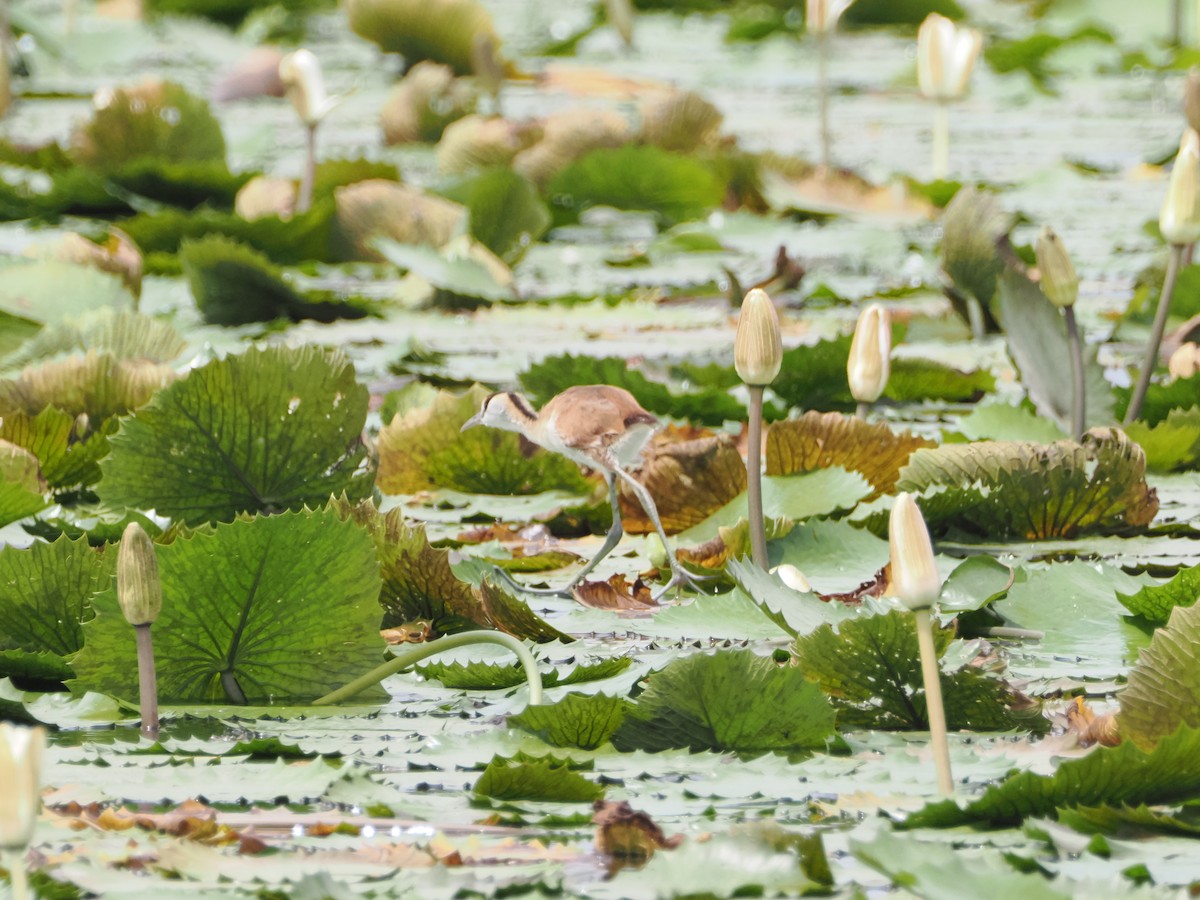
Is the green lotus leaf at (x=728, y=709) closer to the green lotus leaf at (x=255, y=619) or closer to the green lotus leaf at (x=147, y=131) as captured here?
the green lotus leaf at (x=255, y=619)

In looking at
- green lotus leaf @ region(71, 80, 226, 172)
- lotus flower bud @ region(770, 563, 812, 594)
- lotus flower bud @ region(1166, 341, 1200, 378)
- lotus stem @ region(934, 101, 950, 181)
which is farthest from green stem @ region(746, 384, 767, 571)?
green lotus leaf @ region(71, 80, 226, 172)

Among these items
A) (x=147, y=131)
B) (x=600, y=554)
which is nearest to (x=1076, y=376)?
(x=600, y=554)

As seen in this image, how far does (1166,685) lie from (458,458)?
2.22ft

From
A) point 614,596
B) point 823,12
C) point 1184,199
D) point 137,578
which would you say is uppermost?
point 823,12

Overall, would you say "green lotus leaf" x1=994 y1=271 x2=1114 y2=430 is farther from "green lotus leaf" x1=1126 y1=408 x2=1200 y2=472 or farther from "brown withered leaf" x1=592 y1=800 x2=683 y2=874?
"brown withered leaf" x1=592 y1=800 x2=683 y2=874

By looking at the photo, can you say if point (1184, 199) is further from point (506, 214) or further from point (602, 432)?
point (506, 214)

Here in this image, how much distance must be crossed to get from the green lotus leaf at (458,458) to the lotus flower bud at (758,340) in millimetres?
414

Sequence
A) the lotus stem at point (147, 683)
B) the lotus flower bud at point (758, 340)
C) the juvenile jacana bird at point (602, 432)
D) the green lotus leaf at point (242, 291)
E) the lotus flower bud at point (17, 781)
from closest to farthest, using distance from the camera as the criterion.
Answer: the lotus flower bud at point (17, 781) → the lotus stem at point (147, 683) → the lotus flower bud at point (758, 340) → the juvenile jacana bird at point (602, 432) → the green lotus leaf at point (242, 291)

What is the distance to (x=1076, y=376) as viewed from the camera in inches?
51.7

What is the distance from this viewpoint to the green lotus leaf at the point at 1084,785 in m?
0.74

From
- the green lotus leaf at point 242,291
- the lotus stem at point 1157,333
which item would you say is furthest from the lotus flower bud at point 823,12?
the lotus stem at point 1157,333

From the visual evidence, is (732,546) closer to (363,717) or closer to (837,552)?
(837,552)

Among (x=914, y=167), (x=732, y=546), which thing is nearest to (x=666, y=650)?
(x=732, y=546)

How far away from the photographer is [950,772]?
761 mm
